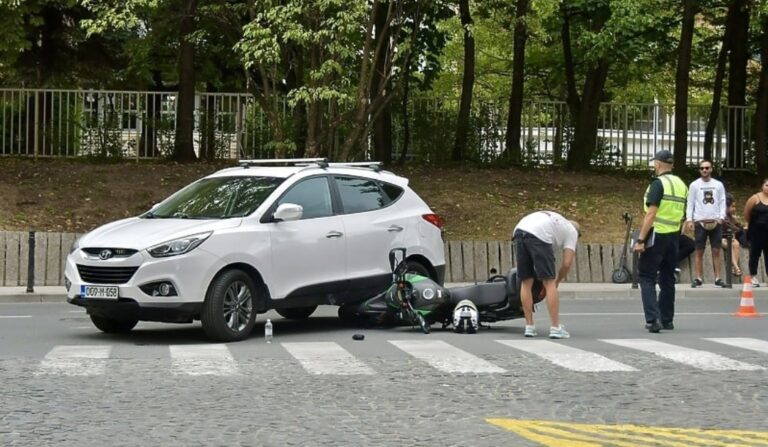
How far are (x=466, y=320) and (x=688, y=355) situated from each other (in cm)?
274

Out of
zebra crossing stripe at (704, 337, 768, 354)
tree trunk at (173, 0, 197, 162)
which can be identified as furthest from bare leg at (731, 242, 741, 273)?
tree trunk at (173, 0, 197, 162)

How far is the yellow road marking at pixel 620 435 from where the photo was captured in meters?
8.33

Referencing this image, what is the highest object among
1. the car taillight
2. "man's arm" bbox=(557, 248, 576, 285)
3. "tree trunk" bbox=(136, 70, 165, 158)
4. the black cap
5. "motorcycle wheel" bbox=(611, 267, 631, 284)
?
"tree trunk" bbox=(136, 70, 165, 158)

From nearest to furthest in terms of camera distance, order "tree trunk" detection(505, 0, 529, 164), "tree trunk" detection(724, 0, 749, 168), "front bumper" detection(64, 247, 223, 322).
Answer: "front bumper" detection(64, 247, 223, 322) → "tree trunk" detection(505, 0, 529, 164) → "tree trunk" detection(724, 0, 749, 168)

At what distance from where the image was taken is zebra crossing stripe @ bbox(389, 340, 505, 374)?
11438mm

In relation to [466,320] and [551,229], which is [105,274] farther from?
[551,229]

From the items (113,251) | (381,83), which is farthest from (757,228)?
(113,251)

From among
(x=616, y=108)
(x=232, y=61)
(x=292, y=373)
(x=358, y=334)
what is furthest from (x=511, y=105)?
(x=292, y=373)

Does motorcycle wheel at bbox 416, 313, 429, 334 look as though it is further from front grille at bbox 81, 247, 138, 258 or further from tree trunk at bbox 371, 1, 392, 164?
tree trunk at bbox 371, 1, 392, 164

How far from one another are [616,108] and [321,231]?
1961 cm

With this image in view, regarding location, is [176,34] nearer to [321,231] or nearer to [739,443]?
[321,231]

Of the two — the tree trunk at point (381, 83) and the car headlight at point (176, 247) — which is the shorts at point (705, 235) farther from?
the car headlight at point (176, 247)

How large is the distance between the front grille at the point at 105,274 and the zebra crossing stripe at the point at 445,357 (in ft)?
8.93

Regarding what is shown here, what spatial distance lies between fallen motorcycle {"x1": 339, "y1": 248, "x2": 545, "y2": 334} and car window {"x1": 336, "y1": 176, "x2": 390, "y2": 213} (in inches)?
28.1
